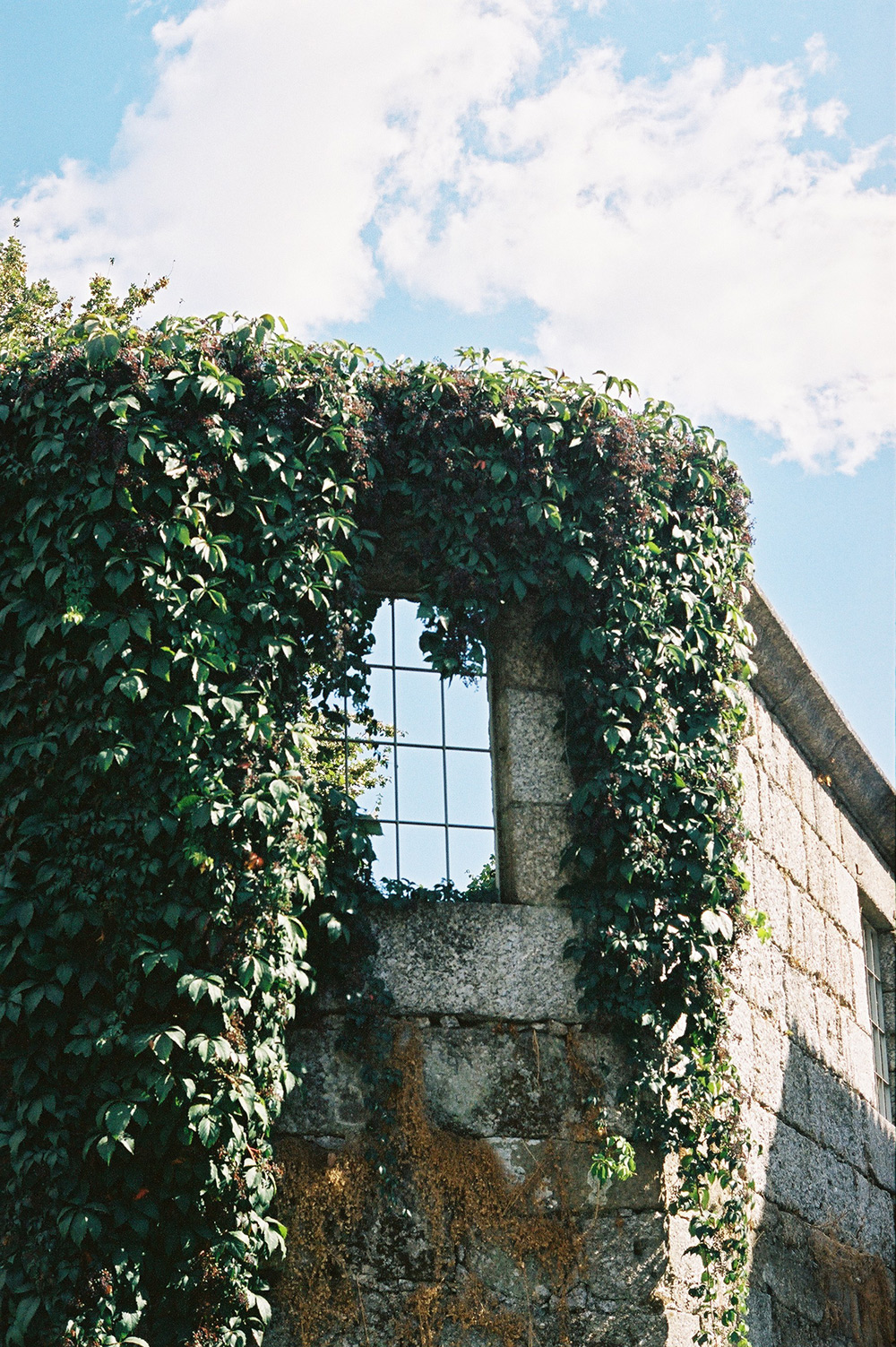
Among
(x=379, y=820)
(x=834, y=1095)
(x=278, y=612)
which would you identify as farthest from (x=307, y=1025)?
(x=834, y=1095)

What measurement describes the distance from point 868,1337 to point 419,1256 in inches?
130

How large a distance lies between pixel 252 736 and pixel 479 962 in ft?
4.28

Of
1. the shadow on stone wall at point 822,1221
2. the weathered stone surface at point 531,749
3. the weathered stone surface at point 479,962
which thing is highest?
the weathered stone surface at point 531,749

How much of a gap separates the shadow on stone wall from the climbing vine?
1.78ft

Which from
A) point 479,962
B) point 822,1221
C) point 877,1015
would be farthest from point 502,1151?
point 877,1015

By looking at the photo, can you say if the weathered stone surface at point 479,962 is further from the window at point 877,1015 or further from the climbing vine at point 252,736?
the window at point 877,1015

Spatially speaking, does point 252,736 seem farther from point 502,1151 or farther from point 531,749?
point 502,1151

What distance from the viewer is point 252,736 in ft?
17.0

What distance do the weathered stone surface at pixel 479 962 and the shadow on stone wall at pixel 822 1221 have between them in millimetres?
1401

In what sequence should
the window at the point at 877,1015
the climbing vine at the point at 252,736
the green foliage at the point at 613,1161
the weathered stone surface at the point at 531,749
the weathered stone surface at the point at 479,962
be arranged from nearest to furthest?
the climbing vine at the point at 252,736
the green foliage at the point at 613,1161
the weathered stone surface at the point at 479,962
the weathered stone surface at the point at 531,749
the window at the point at 877,1015

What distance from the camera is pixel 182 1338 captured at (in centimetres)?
468

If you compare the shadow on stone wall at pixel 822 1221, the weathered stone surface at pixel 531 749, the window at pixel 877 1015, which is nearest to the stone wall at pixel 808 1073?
the shadow on stone wall at pixel 822 1221

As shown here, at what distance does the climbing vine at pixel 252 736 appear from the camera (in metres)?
4.76

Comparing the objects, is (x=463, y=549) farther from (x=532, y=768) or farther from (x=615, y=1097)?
(x=615, y=1097)
